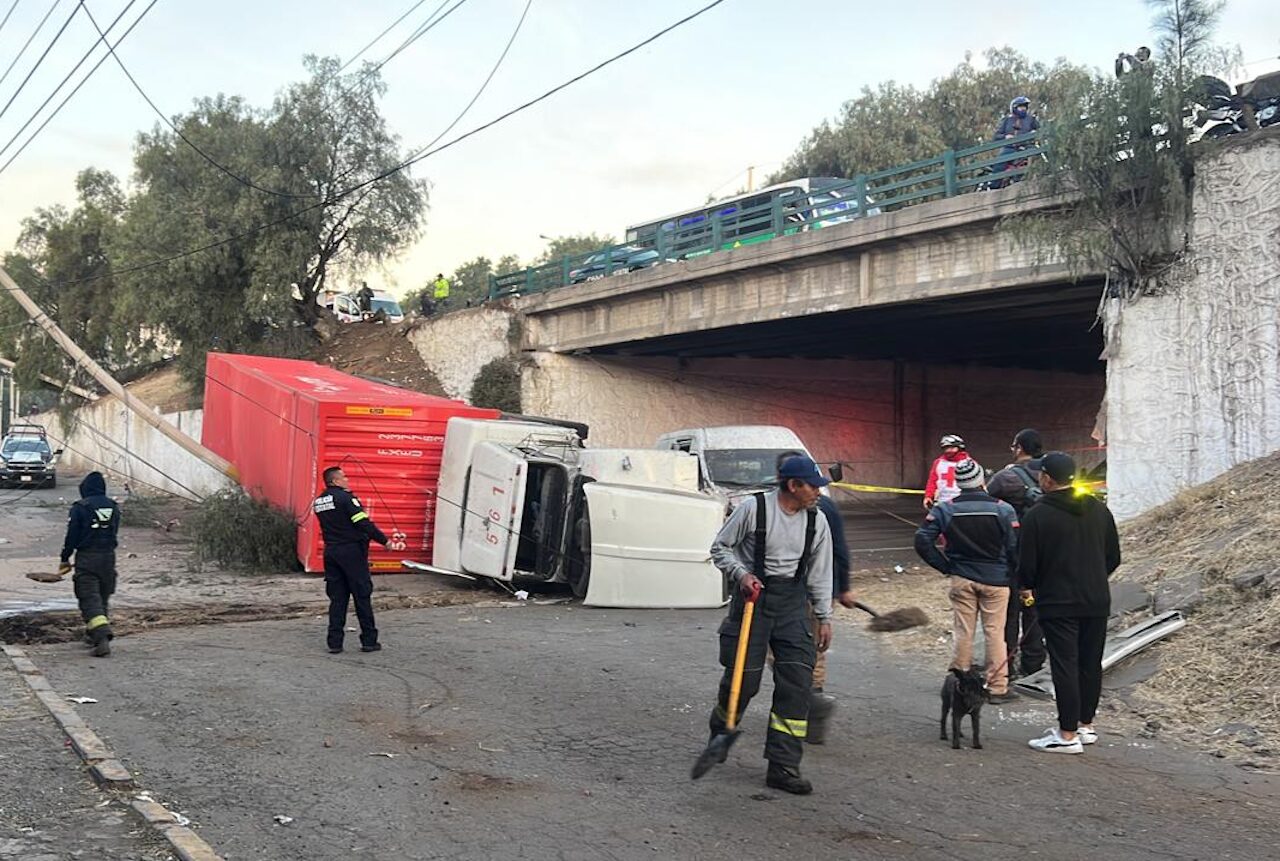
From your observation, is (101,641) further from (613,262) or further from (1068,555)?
(613,262)

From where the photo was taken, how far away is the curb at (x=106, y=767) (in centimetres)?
477

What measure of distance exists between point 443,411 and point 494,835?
37.1ft

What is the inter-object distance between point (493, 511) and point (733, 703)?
852 centimetres

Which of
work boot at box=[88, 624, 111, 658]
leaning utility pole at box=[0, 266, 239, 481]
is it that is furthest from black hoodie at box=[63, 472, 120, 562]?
leaning utility pole at box=[0, 266, 239, 481]

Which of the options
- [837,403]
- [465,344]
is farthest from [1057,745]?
[837,403]

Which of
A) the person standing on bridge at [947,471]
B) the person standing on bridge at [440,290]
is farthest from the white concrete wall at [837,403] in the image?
the person standing on bridge at [947,471]

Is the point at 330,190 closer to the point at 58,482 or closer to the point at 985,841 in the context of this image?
the point at 58,482

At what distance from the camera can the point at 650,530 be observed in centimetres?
1297

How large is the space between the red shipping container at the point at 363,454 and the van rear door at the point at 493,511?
1388mm

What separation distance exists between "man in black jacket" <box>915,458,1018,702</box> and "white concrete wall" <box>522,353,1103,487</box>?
22195 millimetres

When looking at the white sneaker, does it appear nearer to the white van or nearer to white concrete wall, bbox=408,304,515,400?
the white van

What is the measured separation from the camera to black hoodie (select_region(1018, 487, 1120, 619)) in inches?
259

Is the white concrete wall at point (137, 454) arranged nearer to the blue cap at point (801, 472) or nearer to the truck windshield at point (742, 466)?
the truck windshield at point (742, 466)

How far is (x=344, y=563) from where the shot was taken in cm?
989
